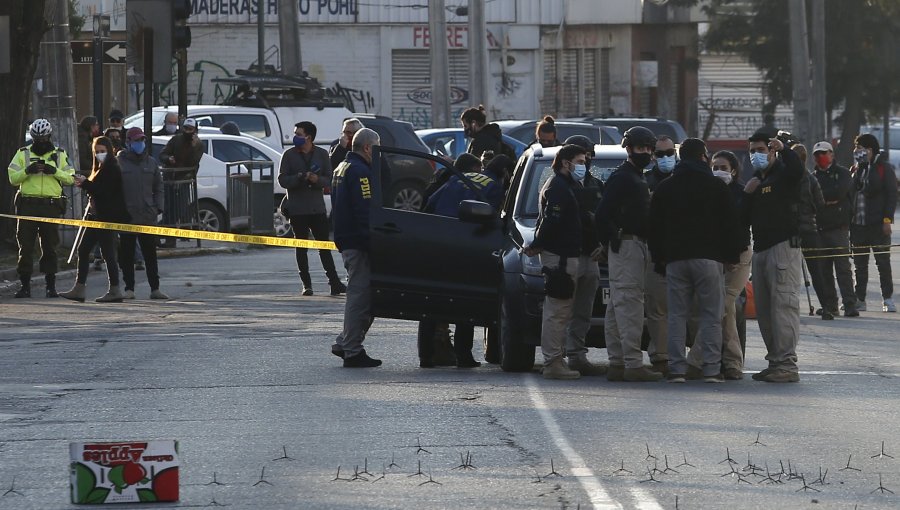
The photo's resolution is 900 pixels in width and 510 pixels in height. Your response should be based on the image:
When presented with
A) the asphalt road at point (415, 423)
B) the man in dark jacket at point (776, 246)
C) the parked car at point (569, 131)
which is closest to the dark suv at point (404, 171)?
the parked car at point (569, 131)

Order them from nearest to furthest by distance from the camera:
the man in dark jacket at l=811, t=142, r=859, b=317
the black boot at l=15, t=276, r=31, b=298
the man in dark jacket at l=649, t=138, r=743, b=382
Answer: the man in dark jacket at l=649, t=138, r=743, b=382 → the man in dark jacket at l=811, t=142, r=859, b=317 → the black boot at l=15, t=276, r=31, b=298

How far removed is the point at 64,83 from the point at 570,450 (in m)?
16.7

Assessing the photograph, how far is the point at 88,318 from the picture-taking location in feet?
56.7

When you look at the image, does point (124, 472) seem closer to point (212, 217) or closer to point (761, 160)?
point (761, 160)

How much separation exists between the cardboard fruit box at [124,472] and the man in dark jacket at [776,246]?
20.1 feet

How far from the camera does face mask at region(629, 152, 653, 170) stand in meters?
12.6

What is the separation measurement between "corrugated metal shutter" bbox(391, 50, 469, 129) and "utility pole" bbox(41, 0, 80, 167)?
3262 cm

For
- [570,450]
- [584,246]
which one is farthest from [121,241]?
[570,450]

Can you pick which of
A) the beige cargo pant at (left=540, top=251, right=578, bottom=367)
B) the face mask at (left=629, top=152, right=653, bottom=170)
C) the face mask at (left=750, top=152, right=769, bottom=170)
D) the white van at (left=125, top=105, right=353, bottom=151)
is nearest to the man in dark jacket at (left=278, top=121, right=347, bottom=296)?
the beige cargo pant at (left=540, top=251, right=578, bottom=367)

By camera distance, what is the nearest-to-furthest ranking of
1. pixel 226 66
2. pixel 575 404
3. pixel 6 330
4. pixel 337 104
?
pixel 575 404, pixel 6 330, pixel 337 104, pixel 226 66

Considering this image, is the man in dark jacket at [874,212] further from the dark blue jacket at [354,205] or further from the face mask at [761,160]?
the dark blue jacket at [354,205]

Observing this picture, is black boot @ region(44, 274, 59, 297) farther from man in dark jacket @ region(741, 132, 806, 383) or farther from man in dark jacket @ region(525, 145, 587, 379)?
man in dark jacket @ region(741, 132, 806, 383)

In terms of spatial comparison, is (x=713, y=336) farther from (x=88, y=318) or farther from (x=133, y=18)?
(x=133, y=18)

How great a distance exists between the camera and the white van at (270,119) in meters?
32.1
